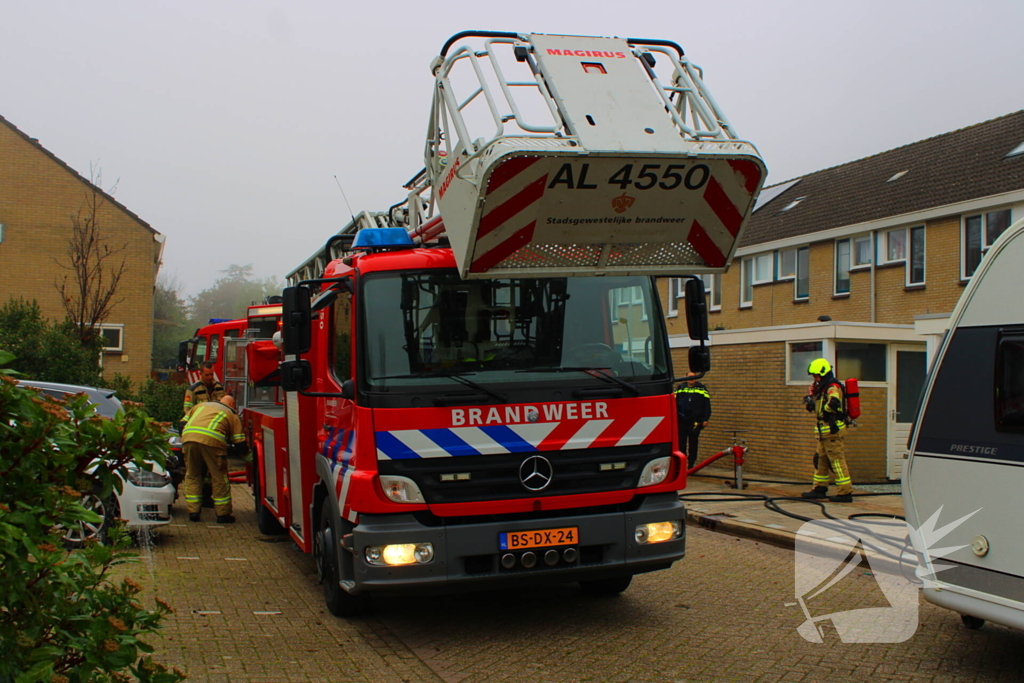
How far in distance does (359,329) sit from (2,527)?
3.14 m

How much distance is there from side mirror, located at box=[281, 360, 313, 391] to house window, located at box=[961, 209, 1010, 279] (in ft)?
62.9

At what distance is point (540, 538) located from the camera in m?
5.59

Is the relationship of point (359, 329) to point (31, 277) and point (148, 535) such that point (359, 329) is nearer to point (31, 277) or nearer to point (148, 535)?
point (148, 535)

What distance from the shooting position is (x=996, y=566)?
15.6 ft

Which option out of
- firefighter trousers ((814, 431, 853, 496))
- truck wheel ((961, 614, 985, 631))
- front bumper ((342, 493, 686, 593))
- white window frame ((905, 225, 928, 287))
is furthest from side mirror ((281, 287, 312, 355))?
white window frame ((905, 225, 928, 287))

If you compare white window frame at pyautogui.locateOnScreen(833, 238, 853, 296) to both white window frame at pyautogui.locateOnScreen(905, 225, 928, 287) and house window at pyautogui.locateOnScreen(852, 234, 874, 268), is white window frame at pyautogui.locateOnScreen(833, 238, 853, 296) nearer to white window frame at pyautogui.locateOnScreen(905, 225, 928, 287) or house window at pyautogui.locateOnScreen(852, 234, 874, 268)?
house window at pyautogui.locateOnScreen(852, 234, 874, 268)

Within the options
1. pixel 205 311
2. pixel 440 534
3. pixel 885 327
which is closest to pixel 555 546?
pixel 440 534

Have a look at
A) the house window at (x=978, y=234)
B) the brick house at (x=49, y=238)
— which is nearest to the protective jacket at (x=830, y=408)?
the house window at (x=978, y=234)

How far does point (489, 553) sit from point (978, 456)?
282 cm

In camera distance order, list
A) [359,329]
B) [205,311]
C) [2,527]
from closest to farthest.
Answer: [2,527] → [359,329] → [205,311]

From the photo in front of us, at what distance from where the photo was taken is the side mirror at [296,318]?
19.6ft

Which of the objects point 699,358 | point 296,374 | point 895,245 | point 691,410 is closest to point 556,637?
point 699,358

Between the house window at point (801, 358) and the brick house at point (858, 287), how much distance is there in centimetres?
2

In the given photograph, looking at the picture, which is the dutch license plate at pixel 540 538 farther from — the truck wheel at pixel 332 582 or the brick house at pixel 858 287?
the brick house at pixel 858 287
